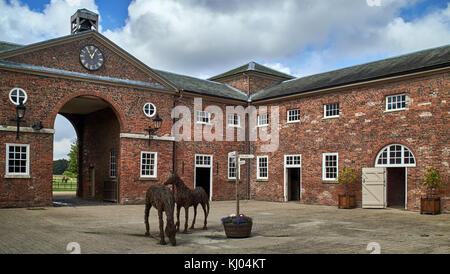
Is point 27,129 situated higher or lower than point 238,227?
higher

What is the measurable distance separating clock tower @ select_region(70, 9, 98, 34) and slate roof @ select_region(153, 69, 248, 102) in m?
4.20

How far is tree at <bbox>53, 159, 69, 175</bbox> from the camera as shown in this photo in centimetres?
10189

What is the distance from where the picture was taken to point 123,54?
20562 millimetres

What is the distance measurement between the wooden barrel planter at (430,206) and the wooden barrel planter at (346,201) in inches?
130

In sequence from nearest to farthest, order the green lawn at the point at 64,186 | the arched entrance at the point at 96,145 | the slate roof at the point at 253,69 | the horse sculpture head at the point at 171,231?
1. the horse sculpture head at the point at 171,231
2. the arched entrance at the point at 96,145
3. the slate roof at the point at 253,69
4. the green lawn at the point at 64,186

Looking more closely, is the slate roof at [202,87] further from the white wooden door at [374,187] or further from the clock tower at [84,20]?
the white wooden door at [374,187]

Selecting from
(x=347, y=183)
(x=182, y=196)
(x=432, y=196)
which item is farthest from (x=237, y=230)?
(x=347, y=183)

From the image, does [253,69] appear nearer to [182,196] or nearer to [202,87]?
[202,87]

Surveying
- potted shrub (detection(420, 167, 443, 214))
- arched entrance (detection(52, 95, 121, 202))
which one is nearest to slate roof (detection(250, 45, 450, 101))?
potted shrub (detection(420, 167, 443, 214))

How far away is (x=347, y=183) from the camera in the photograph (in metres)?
19.6

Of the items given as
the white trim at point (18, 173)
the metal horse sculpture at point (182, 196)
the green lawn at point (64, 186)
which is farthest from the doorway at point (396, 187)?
the green lawn at point (64, 186)

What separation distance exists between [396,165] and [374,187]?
4.66 feet

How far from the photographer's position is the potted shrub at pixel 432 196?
16.2 m
